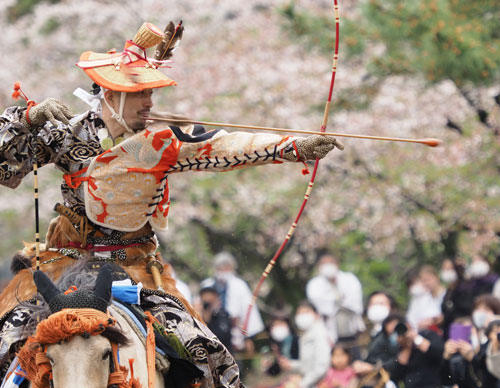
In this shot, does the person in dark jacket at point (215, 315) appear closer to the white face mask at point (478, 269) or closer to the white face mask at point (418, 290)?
the white face mask at point (418, 290)

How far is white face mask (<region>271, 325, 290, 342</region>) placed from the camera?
855 cm

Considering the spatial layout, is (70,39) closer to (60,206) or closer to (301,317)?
(301,317)

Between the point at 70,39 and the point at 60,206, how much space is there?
27.2 feet

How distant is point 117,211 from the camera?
179 inches

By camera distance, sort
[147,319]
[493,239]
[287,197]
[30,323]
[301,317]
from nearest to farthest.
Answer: [30,323]
[147,319]
[301,317]
[493,239]
[287,197]

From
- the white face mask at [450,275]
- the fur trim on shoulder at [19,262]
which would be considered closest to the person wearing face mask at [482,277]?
the white face mask at [450,275]

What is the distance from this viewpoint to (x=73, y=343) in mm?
3434

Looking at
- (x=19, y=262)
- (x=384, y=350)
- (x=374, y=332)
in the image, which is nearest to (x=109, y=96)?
(x=19, y=262)

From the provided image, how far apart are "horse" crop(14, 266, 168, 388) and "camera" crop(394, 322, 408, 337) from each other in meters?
3.97

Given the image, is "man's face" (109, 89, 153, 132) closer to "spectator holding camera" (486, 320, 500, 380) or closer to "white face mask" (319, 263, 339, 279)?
"spectator holding camera" (486, 320, 500, 380)

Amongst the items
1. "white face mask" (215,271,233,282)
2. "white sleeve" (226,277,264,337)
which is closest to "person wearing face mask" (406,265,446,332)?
"white sleeve" (226,277,264,337)

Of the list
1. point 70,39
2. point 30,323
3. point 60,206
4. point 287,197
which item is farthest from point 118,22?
point 30,323

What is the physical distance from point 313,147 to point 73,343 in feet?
4.56

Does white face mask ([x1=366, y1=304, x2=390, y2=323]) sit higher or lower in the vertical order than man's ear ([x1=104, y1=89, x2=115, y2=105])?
lower
